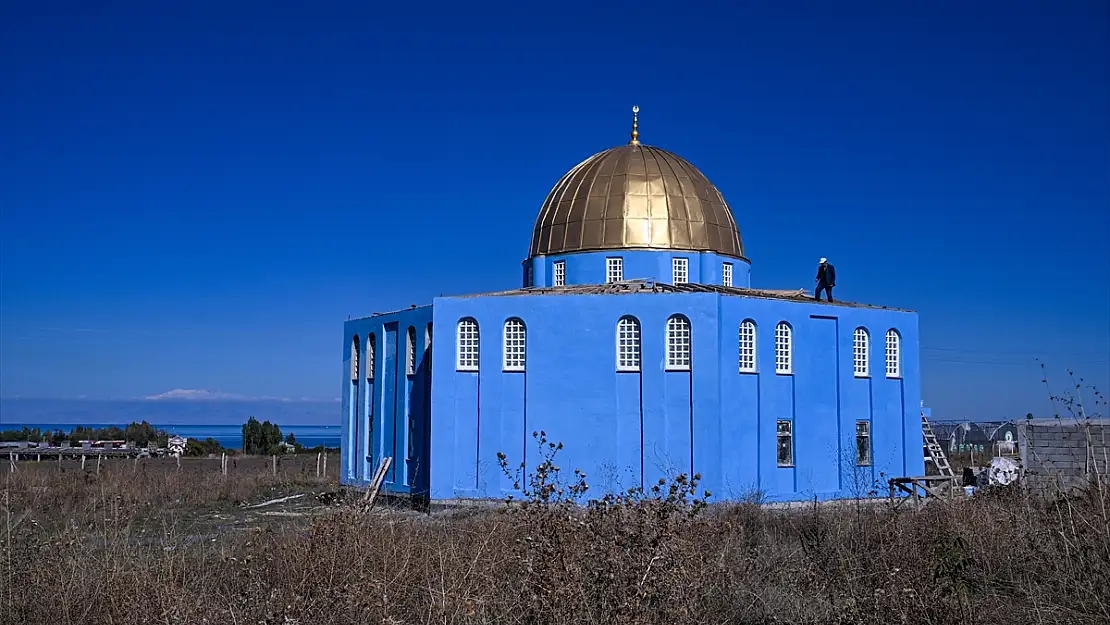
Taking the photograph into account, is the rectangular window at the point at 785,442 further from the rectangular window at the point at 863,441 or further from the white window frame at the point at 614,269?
the white window frame at the point at 614,269

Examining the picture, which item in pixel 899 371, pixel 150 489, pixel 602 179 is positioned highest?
pixel 602 179

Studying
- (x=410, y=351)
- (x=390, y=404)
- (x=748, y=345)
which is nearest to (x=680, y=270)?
(x=748, y=345)

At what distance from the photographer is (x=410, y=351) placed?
28234mm

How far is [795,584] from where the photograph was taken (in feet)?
35.9

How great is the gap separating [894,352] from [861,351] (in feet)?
4.98

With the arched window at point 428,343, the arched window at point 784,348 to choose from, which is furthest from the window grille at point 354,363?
the arched window at point 784,348

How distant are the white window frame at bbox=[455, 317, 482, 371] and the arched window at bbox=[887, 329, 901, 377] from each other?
12.1m

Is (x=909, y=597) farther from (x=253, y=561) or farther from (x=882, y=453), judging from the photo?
(x=882, y=453)

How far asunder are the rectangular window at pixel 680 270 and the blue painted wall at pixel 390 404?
26.0ft

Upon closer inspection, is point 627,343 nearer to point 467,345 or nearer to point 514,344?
point 514,344

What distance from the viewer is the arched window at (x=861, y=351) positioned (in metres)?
27.1

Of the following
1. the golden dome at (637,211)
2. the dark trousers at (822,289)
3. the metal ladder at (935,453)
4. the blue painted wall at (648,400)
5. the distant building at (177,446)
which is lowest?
the distant building at (177,446)

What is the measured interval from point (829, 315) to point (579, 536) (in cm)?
1966

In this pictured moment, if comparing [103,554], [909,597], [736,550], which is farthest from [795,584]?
[103,554]
